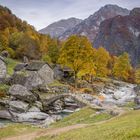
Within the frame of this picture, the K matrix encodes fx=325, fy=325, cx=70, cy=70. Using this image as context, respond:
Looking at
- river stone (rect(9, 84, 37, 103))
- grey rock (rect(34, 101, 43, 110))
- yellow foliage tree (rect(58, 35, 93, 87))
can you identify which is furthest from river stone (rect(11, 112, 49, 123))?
yellow foliage tree (rect(58, 35, 93, 87))

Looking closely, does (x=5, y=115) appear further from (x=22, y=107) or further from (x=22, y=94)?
(x=22, y=94)

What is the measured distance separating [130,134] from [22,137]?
1448 centimetres

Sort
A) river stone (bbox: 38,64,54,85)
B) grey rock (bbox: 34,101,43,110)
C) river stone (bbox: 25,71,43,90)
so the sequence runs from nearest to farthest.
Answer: grey rock (bbox: 34,101,43,110) → river stone (bbox: 25,71,43,90) → river stone (bbox: 38,64,54,85)

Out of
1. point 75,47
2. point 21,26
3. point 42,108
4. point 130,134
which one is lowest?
point 42,108

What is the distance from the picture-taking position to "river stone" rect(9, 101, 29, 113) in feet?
188

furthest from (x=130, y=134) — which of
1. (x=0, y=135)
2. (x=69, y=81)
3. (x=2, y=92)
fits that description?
(x=69, y=81)

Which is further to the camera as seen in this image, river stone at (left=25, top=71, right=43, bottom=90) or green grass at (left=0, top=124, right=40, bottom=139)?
river stone at (left=25, top=71, right=43, bottom=90)

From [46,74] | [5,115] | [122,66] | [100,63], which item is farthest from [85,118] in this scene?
[122,66]

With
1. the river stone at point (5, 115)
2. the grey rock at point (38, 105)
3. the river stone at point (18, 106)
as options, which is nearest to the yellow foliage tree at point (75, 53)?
the grey rock at point (38, 105)

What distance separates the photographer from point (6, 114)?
5397cm

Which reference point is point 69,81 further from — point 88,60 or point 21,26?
point 21,26

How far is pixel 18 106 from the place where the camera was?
2285 inches

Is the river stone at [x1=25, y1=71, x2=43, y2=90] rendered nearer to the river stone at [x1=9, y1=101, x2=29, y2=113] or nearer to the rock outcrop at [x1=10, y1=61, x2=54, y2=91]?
the rock outcrop at [x1=10, y1=61, x2=54, y2=91]

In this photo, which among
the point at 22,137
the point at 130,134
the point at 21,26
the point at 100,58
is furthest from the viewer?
the point at 21,26
